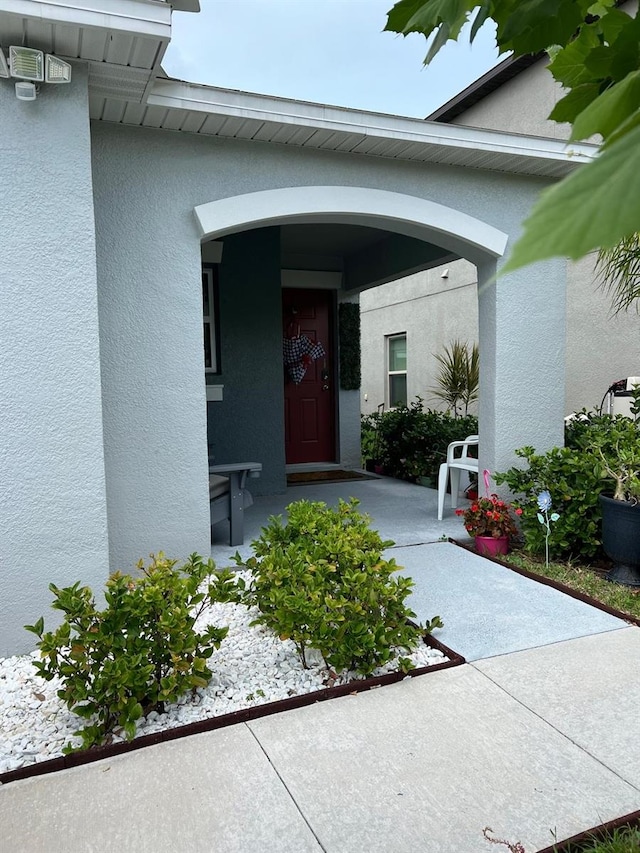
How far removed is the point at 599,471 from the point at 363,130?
110 inches

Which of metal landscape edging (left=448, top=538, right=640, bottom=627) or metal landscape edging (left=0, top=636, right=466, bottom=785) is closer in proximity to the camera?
metal landscape edging (left=0, top=636, right=466, bottom=785)

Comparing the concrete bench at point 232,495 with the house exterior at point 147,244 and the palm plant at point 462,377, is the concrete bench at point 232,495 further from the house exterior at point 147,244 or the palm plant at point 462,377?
the palm plant at point 462,377

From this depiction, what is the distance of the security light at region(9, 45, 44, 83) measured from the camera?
2.71m

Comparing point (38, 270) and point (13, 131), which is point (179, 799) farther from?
point (13, 131)

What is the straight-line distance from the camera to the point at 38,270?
2957mm

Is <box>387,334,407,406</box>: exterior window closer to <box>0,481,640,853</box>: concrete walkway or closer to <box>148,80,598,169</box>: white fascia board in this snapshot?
<box>148,80,598,169</box>: white fascia board

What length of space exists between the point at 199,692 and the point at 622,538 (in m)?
2.84

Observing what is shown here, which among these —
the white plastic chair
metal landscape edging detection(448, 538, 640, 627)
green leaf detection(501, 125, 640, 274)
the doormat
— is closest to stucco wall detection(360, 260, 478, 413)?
the doormat

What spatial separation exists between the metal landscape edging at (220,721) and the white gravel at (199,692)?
2.2 inches

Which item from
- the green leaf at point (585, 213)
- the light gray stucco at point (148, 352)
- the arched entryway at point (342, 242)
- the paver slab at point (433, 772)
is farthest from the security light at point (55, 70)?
the green leaf at point (585, 213)

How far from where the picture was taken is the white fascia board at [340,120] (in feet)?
11.0

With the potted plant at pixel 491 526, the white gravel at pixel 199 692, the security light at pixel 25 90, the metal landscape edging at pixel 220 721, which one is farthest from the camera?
the potted plant at pixel 491 526

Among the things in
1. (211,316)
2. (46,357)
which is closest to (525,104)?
(211,316)

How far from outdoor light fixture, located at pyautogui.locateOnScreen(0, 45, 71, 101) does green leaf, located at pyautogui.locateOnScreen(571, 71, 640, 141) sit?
2989mm
